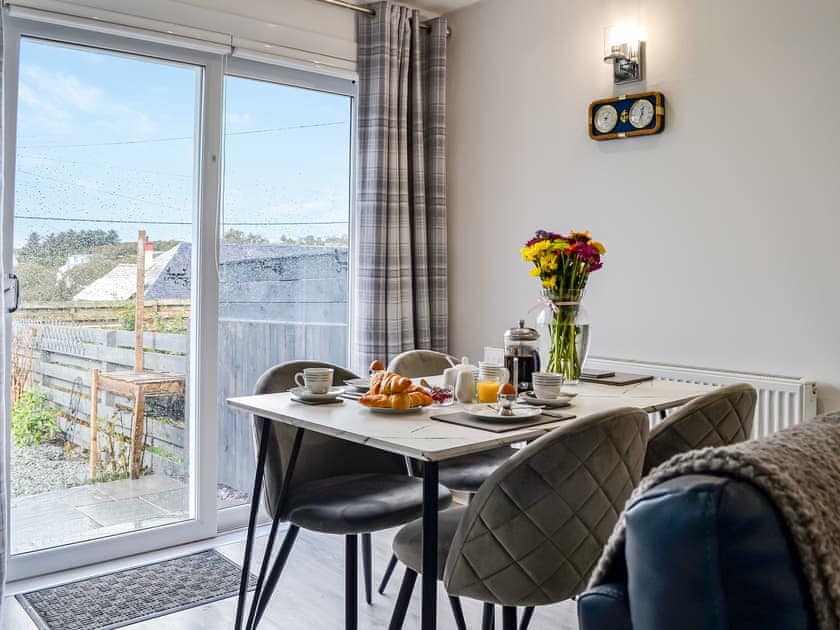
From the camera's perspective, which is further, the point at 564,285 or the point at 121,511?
the point at 121,511

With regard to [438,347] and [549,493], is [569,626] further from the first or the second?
[438,347]

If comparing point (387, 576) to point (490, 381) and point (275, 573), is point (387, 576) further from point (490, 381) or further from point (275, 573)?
point (490, 381)

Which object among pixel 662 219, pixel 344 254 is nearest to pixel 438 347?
pixel 344 254

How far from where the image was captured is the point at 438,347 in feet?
12.6

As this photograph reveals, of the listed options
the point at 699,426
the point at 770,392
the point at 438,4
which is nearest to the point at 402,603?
the point at 699,426

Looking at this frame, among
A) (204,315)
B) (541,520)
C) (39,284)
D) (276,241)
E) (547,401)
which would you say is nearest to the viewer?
(541,520)

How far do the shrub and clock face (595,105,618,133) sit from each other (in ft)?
8.28

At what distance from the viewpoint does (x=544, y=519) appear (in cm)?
152

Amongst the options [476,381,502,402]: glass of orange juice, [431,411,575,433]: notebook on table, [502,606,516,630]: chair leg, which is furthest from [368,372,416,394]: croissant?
[502,606,516,630]: chair leg

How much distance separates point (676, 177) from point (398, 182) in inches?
52.4

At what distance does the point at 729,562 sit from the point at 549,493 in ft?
2.79

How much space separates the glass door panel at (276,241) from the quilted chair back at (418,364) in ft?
2.89

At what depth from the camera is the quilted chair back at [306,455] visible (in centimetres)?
214

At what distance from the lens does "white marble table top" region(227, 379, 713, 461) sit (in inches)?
61.9
